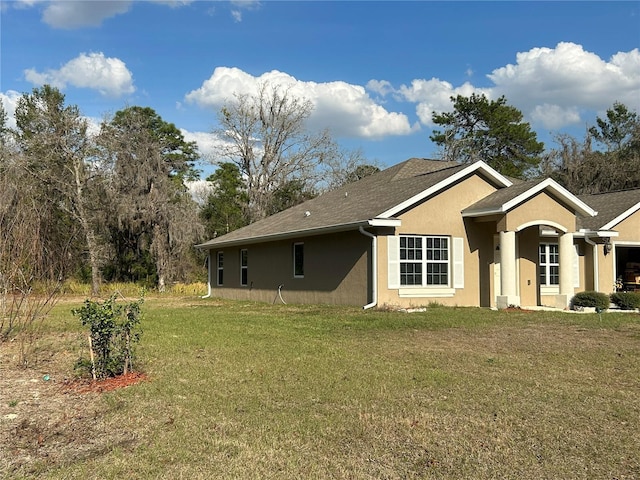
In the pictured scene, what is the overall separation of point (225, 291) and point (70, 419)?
61.0 ft

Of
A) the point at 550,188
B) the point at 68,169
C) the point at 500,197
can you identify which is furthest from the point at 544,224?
the point at 68,169

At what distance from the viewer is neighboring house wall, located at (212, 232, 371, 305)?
15.7 m

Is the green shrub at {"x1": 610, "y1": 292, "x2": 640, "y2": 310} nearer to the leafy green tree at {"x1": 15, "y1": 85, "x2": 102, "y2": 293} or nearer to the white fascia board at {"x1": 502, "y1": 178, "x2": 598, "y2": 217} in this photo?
the white fascia board at {"x1": 502, "y1": 178, "x2": 598, "y2": 217}

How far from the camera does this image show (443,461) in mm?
4066

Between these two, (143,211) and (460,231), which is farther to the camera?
(143,211)

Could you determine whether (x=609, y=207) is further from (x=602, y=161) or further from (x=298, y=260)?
(x=602, y=161)

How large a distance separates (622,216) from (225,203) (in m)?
25.6

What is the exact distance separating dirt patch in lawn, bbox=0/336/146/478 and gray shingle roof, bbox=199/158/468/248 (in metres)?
9.25

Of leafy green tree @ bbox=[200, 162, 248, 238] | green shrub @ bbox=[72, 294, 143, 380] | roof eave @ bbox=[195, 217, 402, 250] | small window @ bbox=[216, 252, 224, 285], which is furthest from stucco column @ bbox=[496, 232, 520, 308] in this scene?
leafy green tree @ bbox=[200, 162, 248, 238]

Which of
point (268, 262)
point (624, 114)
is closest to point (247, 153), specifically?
point (268, 262)

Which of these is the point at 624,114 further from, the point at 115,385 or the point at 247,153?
the point at 115,385

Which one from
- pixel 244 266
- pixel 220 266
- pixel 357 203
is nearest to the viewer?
pixel 357 203

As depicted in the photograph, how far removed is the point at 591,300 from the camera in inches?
650

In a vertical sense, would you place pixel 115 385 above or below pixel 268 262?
below
